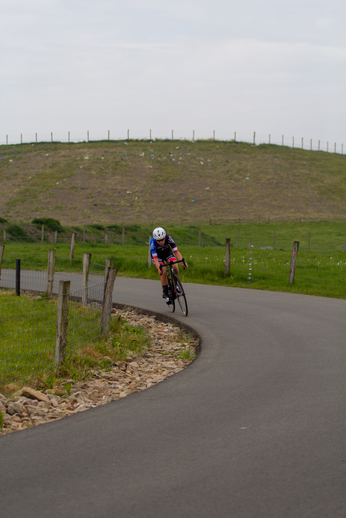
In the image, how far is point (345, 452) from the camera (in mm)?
4582

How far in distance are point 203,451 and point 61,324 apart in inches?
130

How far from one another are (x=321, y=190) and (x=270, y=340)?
66163mm

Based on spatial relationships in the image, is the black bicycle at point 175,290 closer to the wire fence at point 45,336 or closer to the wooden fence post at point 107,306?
the wire fence at point 45,336

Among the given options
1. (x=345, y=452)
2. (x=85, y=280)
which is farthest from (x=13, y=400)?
(x=85, y=280)

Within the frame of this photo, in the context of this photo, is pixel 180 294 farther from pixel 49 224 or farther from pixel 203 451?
pixel 49 224

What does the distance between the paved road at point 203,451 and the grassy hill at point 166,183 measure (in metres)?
46.6

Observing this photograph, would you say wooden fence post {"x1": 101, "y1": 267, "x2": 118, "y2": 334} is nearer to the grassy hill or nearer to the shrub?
the shrub

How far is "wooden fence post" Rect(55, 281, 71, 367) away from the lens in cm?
715

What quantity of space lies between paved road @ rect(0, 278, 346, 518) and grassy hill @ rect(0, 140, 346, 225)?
46.6 m

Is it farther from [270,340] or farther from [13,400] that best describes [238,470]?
[270,340]

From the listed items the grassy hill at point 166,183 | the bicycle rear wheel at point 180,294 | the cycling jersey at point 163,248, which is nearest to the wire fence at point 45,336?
the cycling jersey at point 163,248

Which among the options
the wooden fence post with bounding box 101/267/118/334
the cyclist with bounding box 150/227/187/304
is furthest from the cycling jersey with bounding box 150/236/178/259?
the wooden fence post with bounding box 101/267/118/334

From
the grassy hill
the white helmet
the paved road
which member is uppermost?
the grassy hill

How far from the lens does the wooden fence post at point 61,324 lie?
715cm
